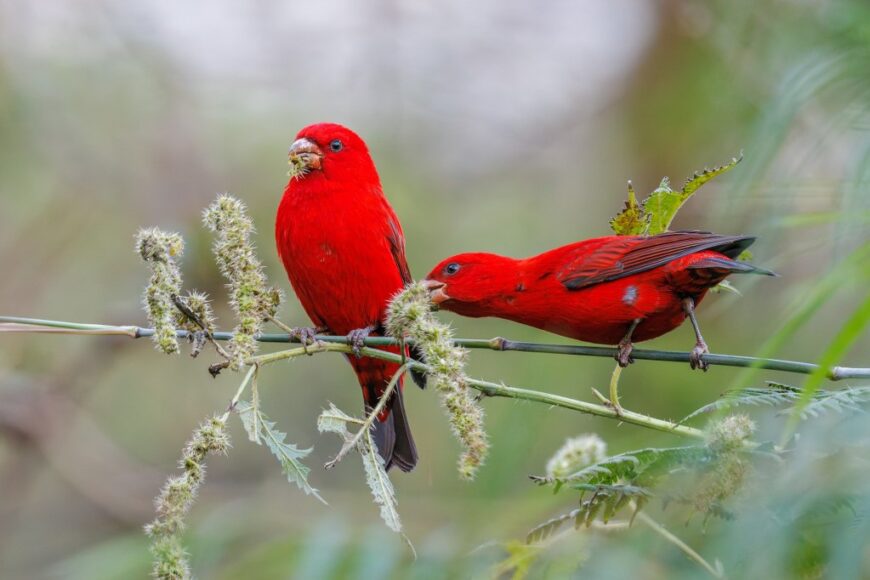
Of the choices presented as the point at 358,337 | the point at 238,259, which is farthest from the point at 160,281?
the point at 358,337

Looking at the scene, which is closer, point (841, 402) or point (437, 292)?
point (841, 402)

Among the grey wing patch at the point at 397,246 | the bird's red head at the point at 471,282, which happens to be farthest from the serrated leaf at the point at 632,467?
the grey wing patch at the point at 397,246

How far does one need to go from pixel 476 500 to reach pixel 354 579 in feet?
2.07

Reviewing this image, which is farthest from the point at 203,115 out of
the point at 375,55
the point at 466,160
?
the point at 466,160

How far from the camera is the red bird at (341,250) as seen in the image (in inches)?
152

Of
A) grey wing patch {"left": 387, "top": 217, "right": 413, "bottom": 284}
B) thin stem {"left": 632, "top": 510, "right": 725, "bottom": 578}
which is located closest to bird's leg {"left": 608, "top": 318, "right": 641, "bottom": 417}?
thin stem {"left": 632, "top": 510, "right": 725, "bottom": 578}

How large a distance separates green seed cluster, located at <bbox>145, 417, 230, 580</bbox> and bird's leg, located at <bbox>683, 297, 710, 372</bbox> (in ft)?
3.61

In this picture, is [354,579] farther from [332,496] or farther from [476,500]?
[332,496]

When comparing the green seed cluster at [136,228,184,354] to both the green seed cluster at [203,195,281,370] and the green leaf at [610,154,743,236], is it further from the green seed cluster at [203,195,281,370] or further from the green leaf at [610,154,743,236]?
the green leaf at [610,154,743,236]

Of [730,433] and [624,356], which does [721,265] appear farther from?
[730,433]

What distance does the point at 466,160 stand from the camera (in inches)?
338

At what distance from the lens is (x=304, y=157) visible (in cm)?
397

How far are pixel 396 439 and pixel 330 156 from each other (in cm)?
117

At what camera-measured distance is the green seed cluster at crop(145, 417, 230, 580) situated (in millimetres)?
1701
